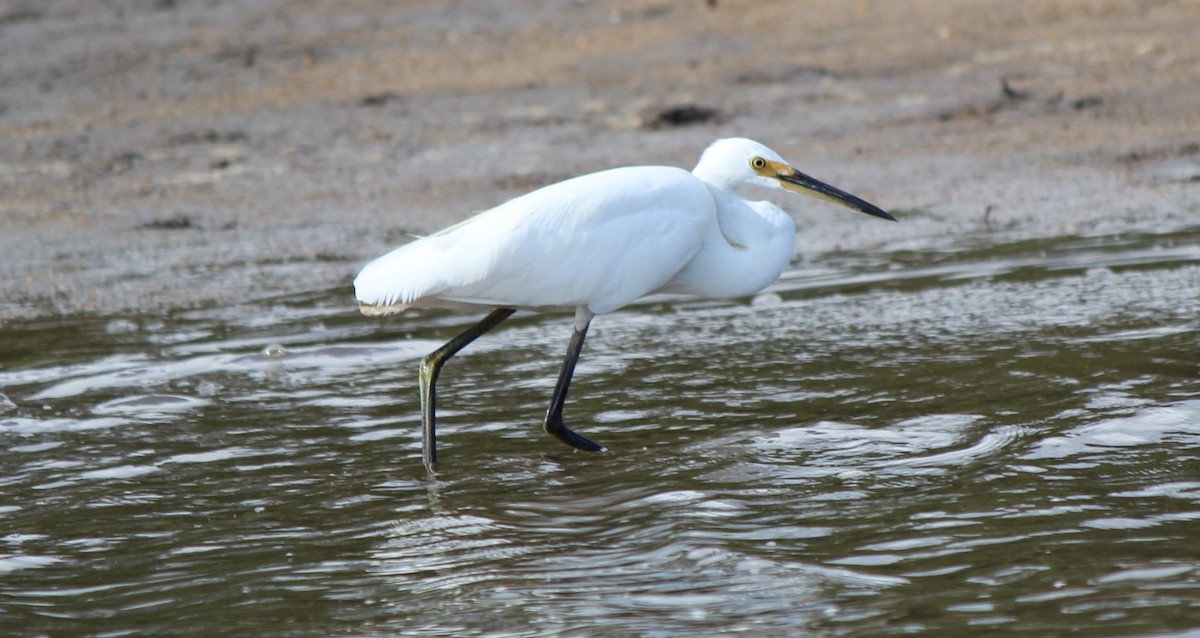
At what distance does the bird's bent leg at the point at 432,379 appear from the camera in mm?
4539

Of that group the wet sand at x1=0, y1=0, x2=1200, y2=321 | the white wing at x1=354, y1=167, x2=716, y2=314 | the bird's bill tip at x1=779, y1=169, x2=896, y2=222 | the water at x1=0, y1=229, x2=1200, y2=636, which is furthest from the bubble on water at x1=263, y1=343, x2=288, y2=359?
the bird's bill tip at x1=779, y1=169, x2=896, y2=222

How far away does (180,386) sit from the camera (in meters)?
5.51

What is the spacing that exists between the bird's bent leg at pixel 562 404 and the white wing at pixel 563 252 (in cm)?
14

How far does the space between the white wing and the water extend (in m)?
0.50

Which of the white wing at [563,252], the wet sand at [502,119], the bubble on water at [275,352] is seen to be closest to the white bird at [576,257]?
the white wing at [563,252]

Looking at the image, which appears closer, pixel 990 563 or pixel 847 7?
pixel 990 563

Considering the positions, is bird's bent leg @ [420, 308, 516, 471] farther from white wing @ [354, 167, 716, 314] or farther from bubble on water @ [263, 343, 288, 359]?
bubble on water @ [263, 343, 288, 359]

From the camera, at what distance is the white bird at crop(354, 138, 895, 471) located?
4.54 metres

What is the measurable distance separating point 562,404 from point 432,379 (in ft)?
1.41

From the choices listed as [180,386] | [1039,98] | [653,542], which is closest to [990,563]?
[653,542]

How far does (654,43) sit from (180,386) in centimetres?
670

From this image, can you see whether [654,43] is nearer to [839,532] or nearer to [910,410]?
[910,410]

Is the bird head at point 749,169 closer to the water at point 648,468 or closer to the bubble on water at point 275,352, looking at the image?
the water at point 648,468

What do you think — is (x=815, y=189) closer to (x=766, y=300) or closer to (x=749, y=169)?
(x=749, y=169)
